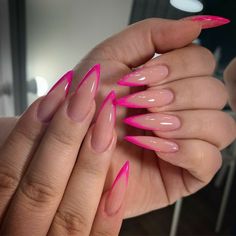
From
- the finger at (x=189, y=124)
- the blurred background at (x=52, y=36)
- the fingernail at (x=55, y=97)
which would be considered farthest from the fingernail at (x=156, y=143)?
the blurred background at (x=52, y=36)

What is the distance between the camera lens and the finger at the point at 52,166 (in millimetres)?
365

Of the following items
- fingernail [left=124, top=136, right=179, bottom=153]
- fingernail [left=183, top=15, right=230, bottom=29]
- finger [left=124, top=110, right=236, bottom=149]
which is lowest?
fingernail [left=124, top=136, right=179, bottom=153]

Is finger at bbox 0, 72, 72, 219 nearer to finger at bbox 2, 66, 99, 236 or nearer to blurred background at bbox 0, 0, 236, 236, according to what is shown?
finger at bbox 2, 66, 99, 236

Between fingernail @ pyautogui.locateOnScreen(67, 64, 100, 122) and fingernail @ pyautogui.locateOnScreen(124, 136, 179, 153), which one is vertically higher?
fingernail @ pyautogui.locateOnScreen(67, 64, 100, 122)

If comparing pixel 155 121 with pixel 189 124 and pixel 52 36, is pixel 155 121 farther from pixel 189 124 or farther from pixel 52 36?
pixel 52 36

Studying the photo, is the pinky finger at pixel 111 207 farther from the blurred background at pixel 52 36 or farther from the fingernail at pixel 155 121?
the blurred background at pixel 52 36

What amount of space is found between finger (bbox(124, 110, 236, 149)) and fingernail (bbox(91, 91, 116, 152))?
0.06m

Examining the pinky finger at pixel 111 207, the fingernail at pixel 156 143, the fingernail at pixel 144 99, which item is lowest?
the pinky finger at pixel 111 207

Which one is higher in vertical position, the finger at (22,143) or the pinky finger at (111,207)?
the finger at (22,143)

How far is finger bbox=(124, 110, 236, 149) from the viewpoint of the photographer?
1.40ft

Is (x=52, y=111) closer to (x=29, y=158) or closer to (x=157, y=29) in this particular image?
(x=29, y=158)

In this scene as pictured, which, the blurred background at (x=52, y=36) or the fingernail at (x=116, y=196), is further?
the blurred background at (x=52, y=36)

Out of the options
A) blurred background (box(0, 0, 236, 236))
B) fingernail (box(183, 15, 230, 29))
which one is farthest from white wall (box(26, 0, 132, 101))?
fingernail (box(183, 15, 230, 29))

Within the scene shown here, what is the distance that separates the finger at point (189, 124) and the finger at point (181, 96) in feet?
0.03
